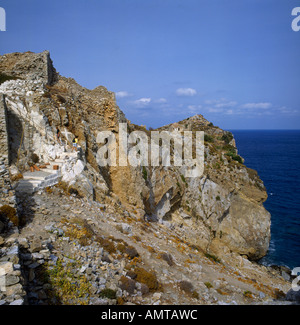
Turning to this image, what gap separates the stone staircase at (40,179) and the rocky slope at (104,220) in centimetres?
28

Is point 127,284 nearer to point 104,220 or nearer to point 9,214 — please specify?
point 104,220

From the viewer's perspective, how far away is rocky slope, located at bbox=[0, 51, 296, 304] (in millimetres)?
7678

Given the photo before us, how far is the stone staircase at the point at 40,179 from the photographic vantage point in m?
11.2

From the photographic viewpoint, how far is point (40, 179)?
11898 mm

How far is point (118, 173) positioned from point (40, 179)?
808 centimetres

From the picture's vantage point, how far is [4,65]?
19266 millimetres

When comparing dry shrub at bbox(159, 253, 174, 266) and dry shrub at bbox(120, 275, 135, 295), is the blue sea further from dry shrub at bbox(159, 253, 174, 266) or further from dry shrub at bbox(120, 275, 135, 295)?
dry shrub at bbox(120, 275, 135, 295)

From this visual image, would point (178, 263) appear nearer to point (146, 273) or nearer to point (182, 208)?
point (146, 273)

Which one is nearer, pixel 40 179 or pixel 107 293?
pixel 107 293

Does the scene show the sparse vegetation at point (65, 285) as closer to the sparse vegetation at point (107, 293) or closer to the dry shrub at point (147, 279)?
the sparse vegetation at point (107, 293)

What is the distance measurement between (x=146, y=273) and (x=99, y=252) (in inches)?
90.9

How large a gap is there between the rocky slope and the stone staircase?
278 millimetres

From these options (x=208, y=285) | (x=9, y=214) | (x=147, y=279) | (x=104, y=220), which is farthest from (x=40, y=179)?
(x=208, y=285)

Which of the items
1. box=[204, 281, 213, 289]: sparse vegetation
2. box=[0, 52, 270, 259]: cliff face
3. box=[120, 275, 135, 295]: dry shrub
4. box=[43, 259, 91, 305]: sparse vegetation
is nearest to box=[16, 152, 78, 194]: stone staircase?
box=[0, 52, 270, 259]: cliff face
